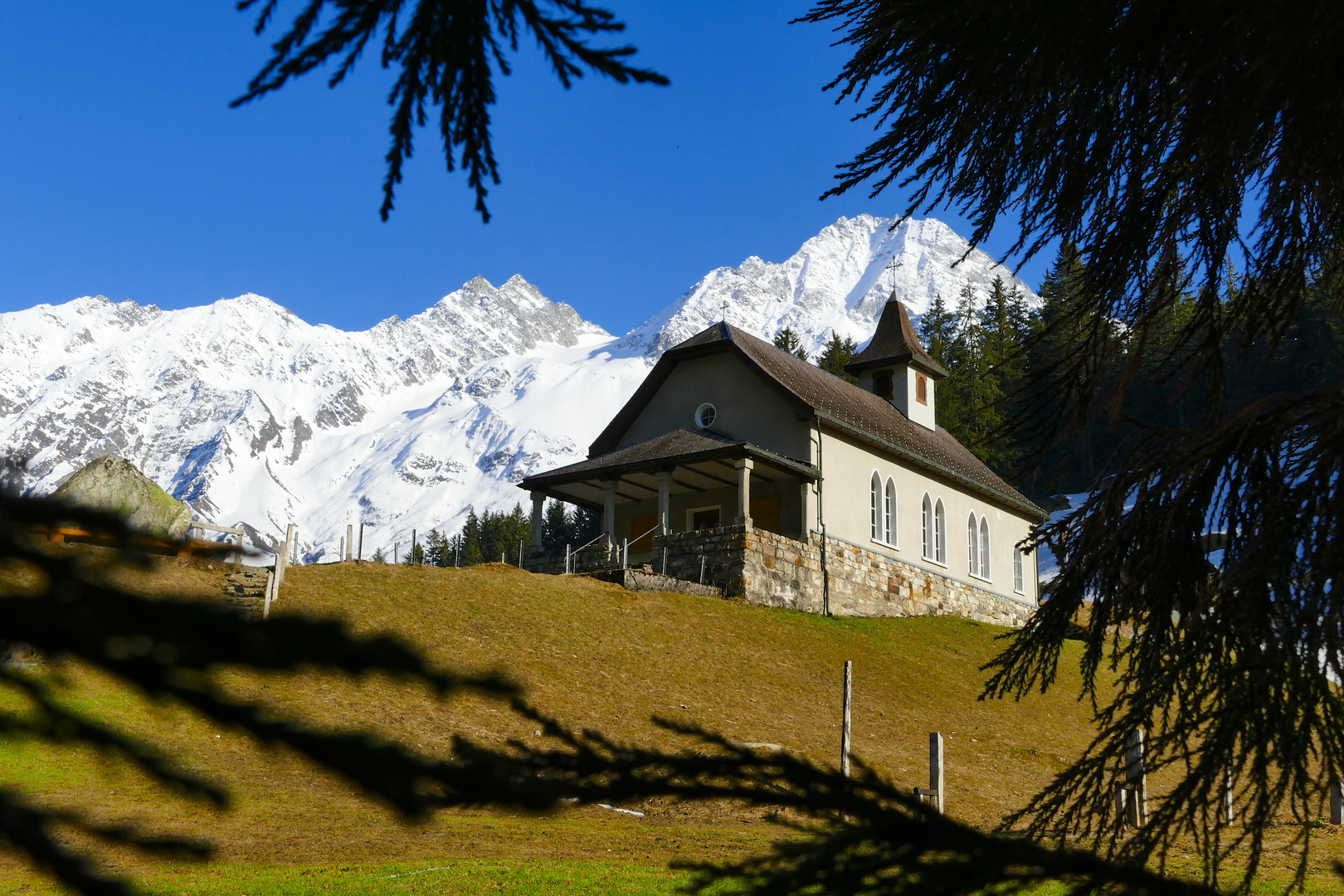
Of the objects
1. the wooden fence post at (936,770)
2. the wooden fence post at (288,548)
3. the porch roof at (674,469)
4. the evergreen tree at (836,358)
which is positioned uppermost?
the evergreen tree at (836,358)

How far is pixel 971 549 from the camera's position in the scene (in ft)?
106

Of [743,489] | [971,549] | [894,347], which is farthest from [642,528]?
[894,347]

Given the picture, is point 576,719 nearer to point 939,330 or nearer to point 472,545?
point 939,330

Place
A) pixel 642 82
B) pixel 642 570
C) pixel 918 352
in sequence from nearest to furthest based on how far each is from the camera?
pixel 642 82 < pixel 642 570 < pixel 918 352

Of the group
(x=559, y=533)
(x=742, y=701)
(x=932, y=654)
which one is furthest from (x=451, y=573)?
(x=559, y=533)

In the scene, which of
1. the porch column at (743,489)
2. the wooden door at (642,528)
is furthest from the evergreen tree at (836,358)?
the porch column at (743,489)

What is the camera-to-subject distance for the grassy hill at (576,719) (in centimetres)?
973

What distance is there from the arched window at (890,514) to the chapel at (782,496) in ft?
0.20

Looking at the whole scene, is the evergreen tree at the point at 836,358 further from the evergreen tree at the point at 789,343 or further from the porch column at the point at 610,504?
the porch column at the point at 610,504

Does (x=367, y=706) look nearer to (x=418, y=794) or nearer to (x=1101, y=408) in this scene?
(x=1101, y=408)

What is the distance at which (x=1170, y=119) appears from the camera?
506cm

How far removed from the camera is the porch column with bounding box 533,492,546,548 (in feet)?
91.7

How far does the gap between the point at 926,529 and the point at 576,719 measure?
17.1m

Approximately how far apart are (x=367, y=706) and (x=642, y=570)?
9690 millimetres
